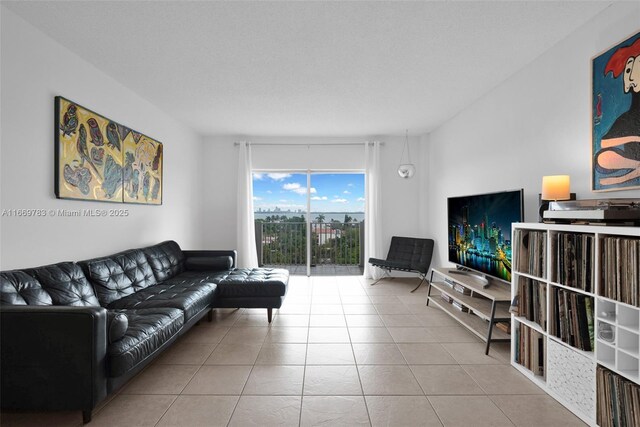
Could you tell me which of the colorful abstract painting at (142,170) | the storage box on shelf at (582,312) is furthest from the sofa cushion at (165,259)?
the storage box on shelf at (582,312)

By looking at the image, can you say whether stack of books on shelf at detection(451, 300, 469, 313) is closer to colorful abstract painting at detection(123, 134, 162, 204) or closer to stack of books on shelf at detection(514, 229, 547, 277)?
stack of books on shelf at detection(514, 229, 547, 277)

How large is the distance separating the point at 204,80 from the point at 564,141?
3.34 meters

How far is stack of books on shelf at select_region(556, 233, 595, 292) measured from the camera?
74.9 inches

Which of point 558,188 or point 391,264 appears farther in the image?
point 391,264

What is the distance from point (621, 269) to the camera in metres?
1.70

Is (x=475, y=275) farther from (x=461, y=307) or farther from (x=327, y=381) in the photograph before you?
(x=327, y=381)

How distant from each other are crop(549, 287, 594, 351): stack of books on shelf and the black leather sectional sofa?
2675 millimetres

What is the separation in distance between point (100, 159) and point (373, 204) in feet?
13.3

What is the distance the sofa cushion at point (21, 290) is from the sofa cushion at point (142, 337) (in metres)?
0.56

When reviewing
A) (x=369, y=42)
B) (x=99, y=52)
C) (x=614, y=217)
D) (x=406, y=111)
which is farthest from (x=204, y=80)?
(x=614, y=217)

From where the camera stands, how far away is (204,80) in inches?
134

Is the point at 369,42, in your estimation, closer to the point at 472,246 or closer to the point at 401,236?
the point at 472,246

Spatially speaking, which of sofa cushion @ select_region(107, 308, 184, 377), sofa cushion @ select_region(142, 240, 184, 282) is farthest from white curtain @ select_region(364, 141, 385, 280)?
sofa cushion @ select_region(107, 308, 184, 377)

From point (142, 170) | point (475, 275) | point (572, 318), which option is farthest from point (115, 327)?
point (475, 275)
